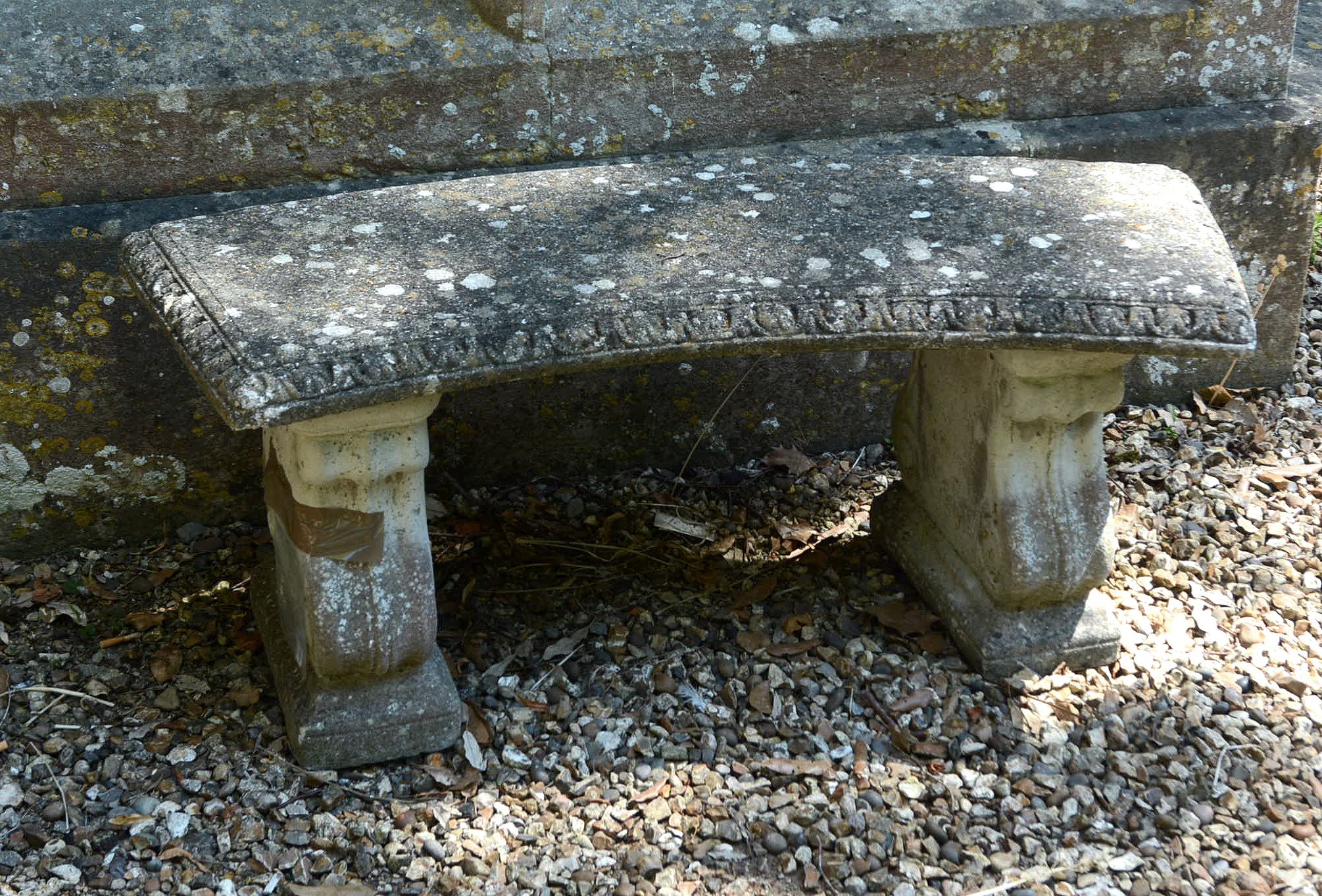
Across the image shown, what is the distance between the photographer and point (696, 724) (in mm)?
2598

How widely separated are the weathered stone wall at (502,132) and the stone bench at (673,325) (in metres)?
0.42

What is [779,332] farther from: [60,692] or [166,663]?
[60,692]

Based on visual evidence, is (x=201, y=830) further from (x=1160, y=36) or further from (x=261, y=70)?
(x=1160, y=36)

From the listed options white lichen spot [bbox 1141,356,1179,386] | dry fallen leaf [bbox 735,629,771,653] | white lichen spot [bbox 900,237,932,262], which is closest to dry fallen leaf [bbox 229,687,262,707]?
dry fallen leaf [bbox 735,629,771,653]

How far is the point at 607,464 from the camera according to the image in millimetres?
3406

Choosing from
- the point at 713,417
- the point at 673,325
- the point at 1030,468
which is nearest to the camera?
the point at 673,325

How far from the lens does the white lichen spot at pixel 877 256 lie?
2.29 metres

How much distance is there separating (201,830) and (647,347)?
110 centimetres

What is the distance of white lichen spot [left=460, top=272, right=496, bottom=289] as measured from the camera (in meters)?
2.21

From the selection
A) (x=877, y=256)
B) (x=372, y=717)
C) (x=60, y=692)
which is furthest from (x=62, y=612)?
(x=877, y=256)

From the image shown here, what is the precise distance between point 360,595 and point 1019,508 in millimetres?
1219

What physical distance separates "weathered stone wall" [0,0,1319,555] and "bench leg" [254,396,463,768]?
26.0 inches

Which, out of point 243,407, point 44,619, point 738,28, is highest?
point 738,28

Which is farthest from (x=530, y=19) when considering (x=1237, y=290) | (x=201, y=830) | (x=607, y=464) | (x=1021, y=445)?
(x=201, y=830)
